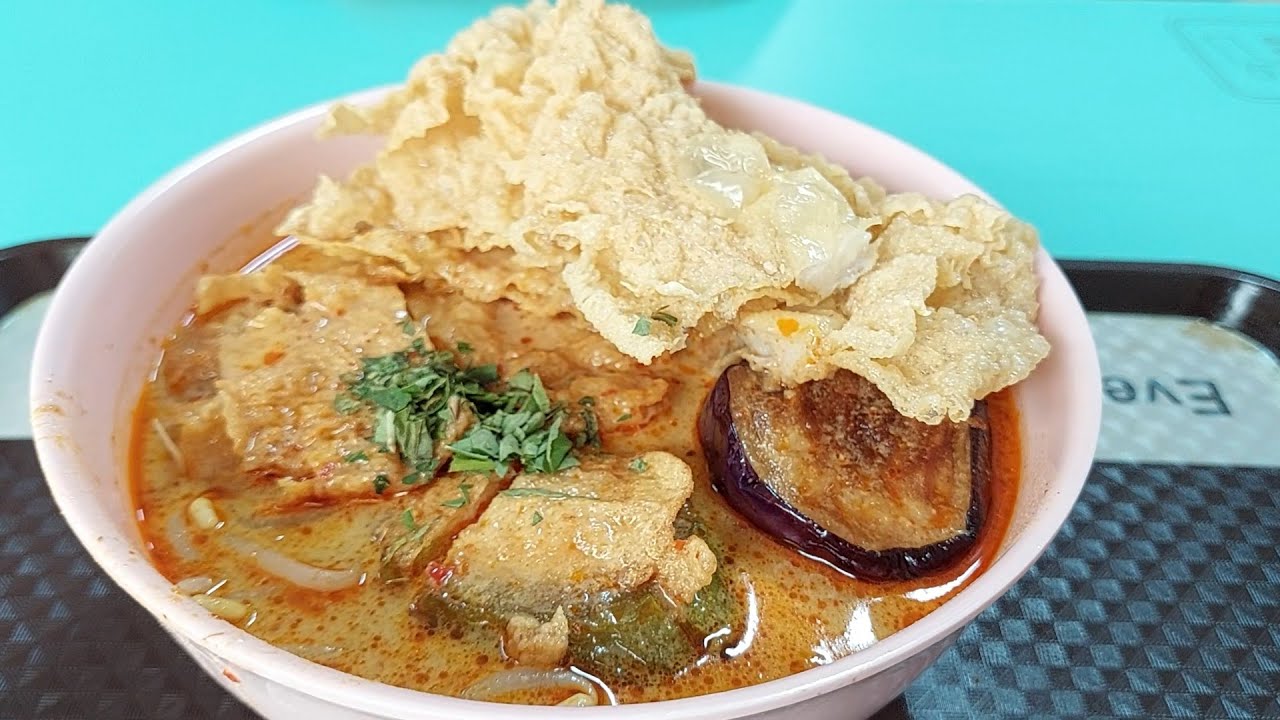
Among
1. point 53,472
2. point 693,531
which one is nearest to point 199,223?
point 53,472

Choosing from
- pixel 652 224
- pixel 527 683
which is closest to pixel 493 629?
pixel 527 683

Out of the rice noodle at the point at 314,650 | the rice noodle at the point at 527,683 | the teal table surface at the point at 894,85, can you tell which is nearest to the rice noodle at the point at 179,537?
the rice noodle at the point at 314,650

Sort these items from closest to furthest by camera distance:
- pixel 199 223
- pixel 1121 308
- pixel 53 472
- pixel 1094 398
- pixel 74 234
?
pixel 53 472 < pixel 1094 398 < pixel 199 223 < pixel 1121 308 < pixel 74 234

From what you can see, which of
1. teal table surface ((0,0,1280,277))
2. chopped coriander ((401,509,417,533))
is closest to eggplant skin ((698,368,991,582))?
chopped coriander ((401,509,417,533))

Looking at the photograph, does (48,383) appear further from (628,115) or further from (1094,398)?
(1094,398)

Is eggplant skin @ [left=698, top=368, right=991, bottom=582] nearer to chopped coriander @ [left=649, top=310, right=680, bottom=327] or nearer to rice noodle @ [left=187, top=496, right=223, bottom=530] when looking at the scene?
chopped coriander @ [left=649, top=310, right=680, bottom=327]

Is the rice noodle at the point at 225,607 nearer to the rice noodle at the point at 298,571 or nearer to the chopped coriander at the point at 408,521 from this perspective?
the rice noodle at the point at 298,571
